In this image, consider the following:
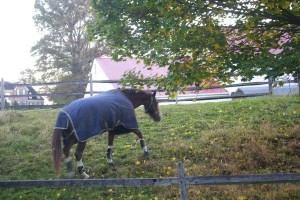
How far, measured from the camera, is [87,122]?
6.45m

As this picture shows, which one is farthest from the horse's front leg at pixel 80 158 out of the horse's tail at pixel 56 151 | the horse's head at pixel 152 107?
the horse's head at pixel 152 107

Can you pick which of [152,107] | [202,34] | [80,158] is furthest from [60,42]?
[202,34]

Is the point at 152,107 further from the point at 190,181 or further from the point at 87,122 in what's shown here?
the point at 190,181

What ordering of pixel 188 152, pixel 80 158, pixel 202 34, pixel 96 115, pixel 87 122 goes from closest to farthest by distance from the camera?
pixel 202 34 < pixel 87 122 < pixel 96 115 < pixel 80 158 < pixel 188 152

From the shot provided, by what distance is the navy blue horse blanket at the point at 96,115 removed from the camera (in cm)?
638

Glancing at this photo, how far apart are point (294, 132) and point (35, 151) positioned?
6.82 metres

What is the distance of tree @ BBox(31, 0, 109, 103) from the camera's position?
102 ft

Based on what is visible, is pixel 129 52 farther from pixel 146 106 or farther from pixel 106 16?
pixel 146 106

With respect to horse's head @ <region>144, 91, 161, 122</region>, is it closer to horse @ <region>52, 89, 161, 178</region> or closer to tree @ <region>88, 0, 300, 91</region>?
horse @ <region>52, 89, 161, 178</region>

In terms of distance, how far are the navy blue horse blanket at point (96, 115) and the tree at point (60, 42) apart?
957 inches

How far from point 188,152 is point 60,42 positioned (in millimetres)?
26985

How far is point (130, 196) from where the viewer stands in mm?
6074

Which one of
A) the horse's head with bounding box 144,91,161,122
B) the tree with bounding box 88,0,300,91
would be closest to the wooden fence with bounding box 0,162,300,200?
the tree with bounding box 88,0,300,91

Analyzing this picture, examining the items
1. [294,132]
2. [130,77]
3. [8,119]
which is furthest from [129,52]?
[8,119]
